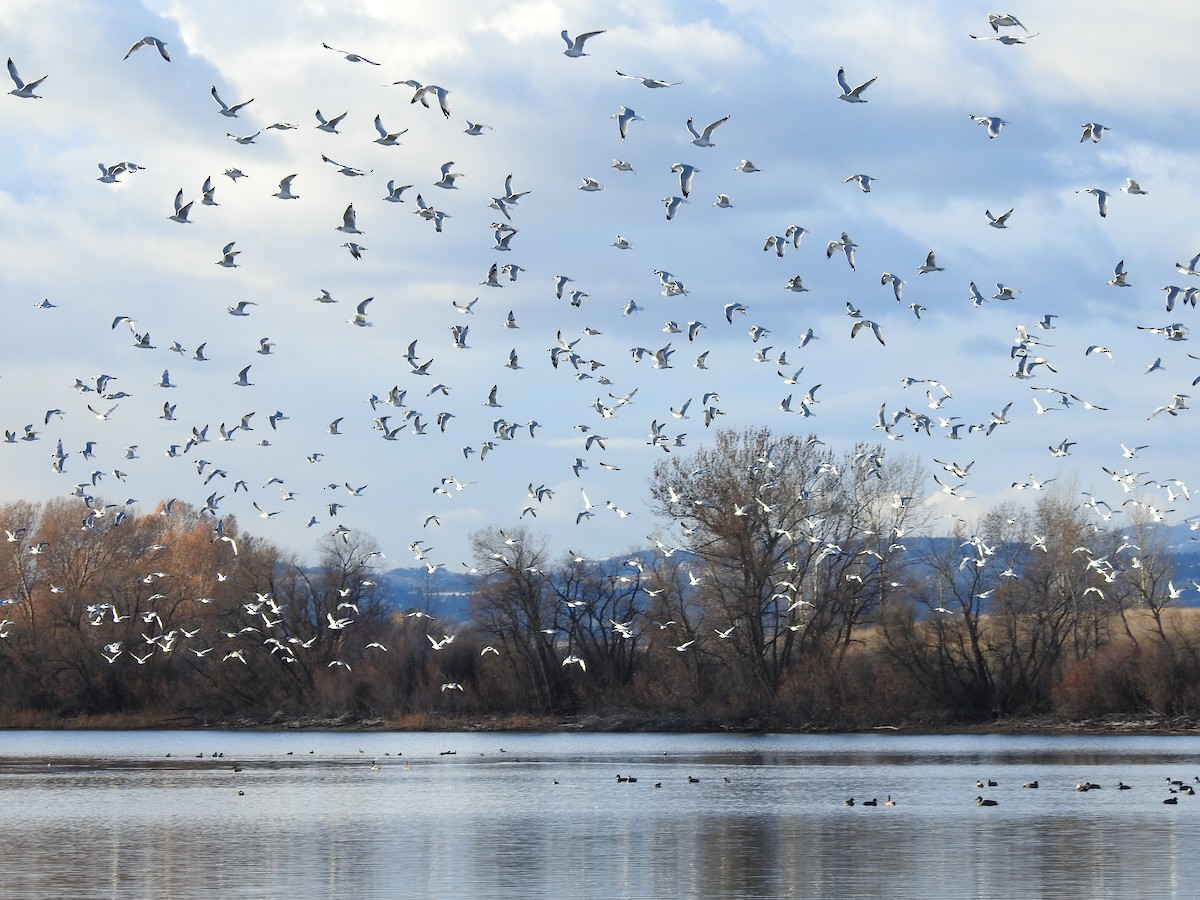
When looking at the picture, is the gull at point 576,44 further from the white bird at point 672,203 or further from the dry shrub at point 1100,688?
the dry shrub at point 1100,688

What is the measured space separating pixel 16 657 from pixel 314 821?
187 ft

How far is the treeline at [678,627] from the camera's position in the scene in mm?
71062

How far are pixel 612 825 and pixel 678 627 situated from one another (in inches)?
1577

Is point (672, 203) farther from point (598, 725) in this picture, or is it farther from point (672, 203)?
point (598, 725)

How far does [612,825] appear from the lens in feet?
113

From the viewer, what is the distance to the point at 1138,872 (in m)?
25.6

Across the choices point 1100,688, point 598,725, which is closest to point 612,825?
point 1100,688

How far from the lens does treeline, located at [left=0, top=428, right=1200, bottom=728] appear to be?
71.1 metres

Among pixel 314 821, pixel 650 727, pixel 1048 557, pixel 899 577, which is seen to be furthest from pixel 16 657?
pixel 314 821

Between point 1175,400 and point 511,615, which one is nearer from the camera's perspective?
point 1175,400

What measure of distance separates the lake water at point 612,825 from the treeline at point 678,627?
9.78m

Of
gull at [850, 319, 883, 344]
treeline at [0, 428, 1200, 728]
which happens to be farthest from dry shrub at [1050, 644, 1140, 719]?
gull at [850, 319, 883, 344]

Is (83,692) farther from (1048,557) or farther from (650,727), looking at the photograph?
(1048,557)

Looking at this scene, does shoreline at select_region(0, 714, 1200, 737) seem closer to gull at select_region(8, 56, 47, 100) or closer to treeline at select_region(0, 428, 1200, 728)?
treeline at select_region(0, 428, 1200, 728)
